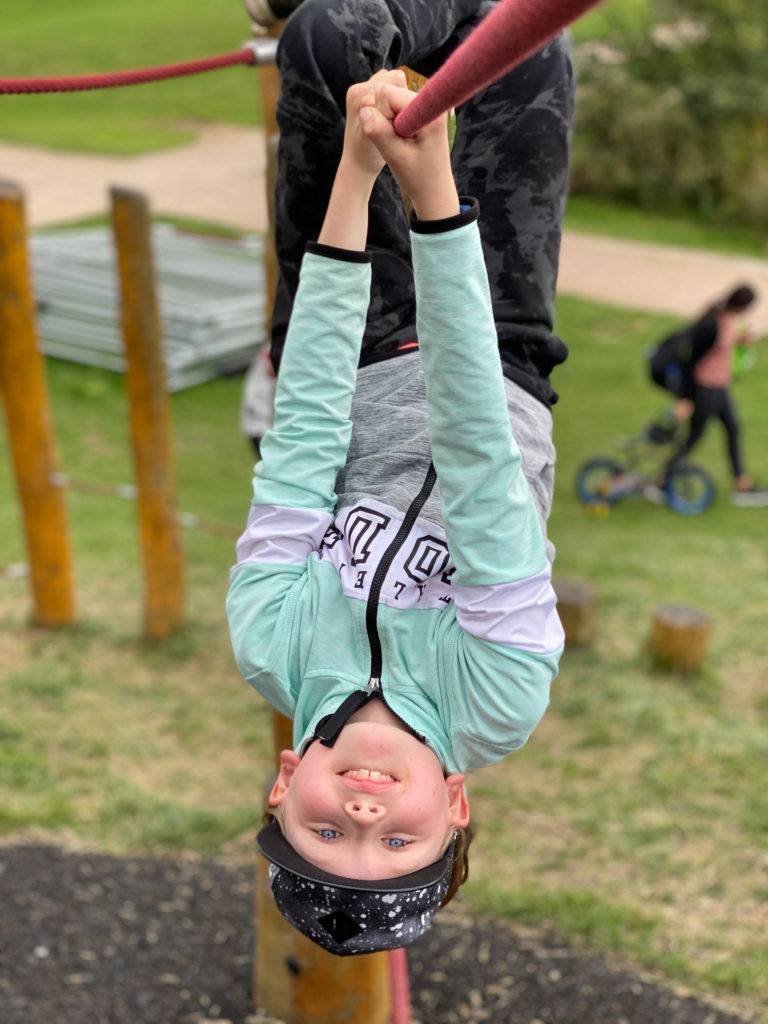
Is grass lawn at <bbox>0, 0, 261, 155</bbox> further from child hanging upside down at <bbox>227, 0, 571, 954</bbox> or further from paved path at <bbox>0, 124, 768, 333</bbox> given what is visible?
child hanging upside down at <bbox>227, 0, 571, 954</bbox>

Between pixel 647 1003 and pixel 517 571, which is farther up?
pixel 517 571

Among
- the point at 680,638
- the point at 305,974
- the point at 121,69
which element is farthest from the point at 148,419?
the point at 121,69

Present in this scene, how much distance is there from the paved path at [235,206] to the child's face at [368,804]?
10.1 m

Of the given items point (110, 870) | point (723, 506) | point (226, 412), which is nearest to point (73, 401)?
point (226, 412)

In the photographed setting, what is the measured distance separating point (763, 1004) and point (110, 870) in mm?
1995

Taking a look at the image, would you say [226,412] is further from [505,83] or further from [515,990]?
[505,83]

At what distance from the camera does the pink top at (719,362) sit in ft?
24.7

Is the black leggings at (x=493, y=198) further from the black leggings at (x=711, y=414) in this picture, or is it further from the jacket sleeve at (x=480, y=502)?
the black leggings at (x=711, y=414)

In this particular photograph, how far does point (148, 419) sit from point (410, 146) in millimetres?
4088

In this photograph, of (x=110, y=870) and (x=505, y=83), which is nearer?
(x=505, y=83)

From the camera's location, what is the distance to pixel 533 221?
2.12 metres

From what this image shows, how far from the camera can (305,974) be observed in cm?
308

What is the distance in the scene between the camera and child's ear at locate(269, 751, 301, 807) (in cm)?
183

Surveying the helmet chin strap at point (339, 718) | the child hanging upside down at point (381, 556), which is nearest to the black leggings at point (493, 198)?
the child hanging upside down at point (381, 556)
